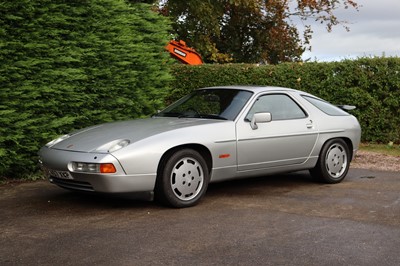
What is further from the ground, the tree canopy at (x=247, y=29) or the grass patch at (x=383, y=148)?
the tree canopy at (x=247, y=29)

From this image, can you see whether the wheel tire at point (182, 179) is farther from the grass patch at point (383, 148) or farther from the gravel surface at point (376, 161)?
the grass patch at point (383, 148)

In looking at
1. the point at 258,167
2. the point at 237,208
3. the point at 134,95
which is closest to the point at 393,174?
the point at 258,167

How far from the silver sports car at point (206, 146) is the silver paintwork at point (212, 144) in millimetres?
11

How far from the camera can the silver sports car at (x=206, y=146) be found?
593 centimetres

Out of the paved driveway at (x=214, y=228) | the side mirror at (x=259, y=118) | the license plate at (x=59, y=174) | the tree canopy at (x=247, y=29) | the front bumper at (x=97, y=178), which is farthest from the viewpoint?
the tree canopy at (x=247, y=29)

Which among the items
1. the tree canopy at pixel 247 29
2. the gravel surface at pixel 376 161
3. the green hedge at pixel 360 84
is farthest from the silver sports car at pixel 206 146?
the tree canopy at pixel 247 29

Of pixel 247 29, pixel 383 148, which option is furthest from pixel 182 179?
pixel 247 29

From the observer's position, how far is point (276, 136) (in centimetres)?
714

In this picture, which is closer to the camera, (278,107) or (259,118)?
(259,118)

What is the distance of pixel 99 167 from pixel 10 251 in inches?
54.6

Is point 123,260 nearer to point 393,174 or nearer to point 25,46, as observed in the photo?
point 25,46

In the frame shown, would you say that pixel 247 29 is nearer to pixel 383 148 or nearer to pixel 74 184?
pixel 383 148

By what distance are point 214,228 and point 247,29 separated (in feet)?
80.0

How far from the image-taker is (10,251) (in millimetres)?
4688
